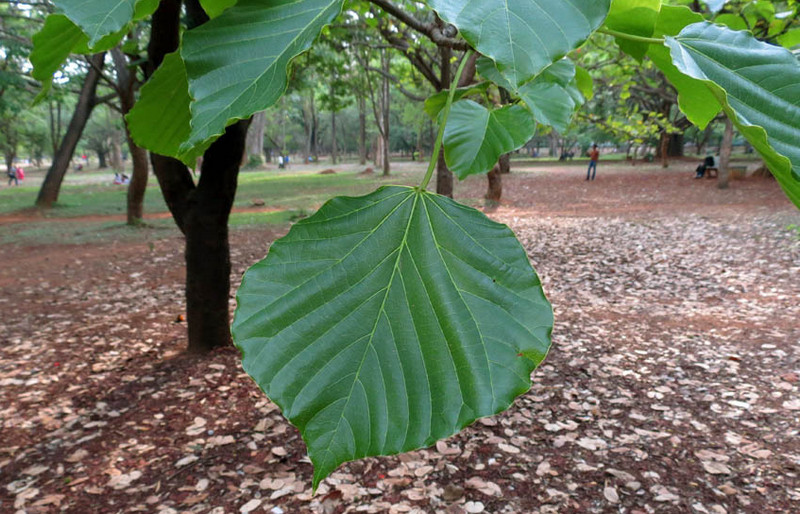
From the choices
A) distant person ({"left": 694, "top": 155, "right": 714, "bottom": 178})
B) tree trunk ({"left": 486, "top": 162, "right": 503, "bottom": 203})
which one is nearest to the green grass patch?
tree trunk ({"left": 486, "top": 162, "right": 503, "bottom": 203})

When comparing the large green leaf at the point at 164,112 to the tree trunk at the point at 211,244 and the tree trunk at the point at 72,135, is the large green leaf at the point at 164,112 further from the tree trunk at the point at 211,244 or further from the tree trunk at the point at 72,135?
the tree trunk at the point at 72,135

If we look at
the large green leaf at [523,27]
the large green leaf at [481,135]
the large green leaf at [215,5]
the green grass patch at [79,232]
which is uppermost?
the large green leaf at [215,5]

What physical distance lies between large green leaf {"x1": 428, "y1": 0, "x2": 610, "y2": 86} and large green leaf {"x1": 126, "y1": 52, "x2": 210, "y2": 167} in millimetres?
417

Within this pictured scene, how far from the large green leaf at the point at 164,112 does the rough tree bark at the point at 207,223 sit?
7.31 feet

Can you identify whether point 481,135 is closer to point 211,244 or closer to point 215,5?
point 215,5

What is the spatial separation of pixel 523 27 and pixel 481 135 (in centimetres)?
51

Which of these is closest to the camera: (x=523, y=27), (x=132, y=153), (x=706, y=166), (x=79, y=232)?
(x=523, y=27)

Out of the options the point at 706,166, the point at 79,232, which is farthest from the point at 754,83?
the point at 706,166

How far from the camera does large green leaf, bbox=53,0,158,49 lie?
0.47m

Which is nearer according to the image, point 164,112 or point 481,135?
point 164,112

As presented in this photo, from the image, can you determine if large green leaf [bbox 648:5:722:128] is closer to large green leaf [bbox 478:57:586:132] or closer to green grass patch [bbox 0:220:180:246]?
large green leaf [bbox 478:57:586:132]

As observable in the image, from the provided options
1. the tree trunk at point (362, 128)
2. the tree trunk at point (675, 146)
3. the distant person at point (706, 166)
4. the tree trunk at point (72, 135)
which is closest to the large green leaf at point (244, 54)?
the tree trunk at point (72, 135)

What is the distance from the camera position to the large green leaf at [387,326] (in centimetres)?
52

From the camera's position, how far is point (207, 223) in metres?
3.35
